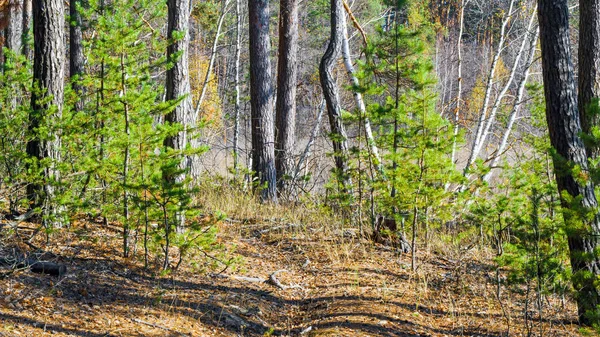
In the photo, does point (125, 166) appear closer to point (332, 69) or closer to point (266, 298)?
point (266, 298)

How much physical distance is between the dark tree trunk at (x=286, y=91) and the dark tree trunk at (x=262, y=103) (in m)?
0.37

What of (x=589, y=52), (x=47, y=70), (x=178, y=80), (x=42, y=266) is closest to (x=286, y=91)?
(x=178, y=80)

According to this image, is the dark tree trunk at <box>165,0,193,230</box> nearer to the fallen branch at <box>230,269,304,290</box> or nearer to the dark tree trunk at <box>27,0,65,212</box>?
the fallen branch at <box>230,269,304,290</box>

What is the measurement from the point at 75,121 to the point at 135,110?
62cm

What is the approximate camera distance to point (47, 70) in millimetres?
7102

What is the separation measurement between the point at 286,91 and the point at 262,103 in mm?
715

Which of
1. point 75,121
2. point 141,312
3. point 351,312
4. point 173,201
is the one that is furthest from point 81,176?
point 351,312

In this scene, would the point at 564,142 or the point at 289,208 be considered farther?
the point at 289,208

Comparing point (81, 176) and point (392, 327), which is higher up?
point (81, 176)

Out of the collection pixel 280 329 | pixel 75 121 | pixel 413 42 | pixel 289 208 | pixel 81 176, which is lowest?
pixel 280 329

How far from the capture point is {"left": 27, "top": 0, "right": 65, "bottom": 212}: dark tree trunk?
272 inches

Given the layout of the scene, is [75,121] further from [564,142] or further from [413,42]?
[564,142]

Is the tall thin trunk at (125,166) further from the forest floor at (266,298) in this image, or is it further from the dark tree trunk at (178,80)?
the dark tree trunk at (178,80)

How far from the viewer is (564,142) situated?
238 inches
